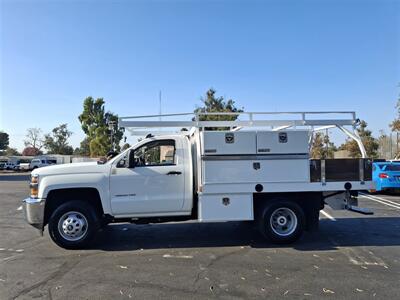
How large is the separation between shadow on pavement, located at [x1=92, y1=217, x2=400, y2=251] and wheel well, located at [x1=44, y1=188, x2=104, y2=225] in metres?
0.84

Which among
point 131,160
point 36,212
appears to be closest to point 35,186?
point 36,212

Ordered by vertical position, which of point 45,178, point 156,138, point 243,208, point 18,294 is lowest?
point 18,294

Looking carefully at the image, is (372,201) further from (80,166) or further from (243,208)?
(80,166)

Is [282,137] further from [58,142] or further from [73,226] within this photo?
[58,142]

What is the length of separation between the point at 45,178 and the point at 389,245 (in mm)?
6760

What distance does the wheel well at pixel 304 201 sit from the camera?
25.2 feet

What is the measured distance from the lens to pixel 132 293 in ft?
16.5

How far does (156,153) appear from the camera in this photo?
786 cm

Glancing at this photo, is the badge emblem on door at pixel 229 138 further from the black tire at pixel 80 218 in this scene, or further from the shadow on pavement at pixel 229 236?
the black tire at pixel 80 218

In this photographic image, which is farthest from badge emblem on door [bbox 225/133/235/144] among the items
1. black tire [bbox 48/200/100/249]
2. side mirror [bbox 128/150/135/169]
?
black tire [bbox 48/200/100/249]

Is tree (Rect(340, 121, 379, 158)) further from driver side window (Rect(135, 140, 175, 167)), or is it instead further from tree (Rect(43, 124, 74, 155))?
tree (Rect(43, 124, 74, 155))

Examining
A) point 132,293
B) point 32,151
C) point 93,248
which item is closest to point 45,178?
point 93,248

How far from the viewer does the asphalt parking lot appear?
509 centimetres

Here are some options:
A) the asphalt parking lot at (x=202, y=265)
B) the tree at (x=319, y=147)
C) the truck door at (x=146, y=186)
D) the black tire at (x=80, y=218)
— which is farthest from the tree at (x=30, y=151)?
the truck door at (x=146, y=186)
